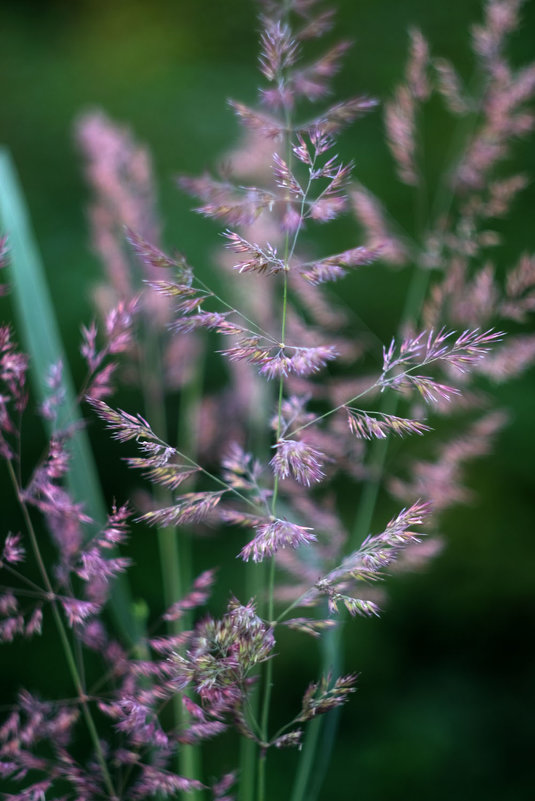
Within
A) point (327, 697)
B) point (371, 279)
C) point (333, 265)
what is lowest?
point (371, 279)

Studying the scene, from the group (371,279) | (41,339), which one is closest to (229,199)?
(41,339)

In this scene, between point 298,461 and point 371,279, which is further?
point 371,279

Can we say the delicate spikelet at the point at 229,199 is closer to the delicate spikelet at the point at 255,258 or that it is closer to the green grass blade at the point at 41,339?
the delicate spikelet at the point at 255,258

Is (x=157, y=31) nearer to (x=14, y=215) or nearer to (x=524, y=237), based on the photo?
(x=524, y=237)

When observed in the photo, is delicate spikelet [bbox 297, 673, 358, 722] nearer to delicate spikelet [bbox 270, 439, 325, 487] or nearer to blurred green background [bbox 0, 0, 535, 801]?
delicate spikelet [bbox 270, 439, 325, 487]

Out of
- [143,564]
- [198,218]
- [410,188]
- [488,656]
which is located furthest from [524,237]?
[143,564]

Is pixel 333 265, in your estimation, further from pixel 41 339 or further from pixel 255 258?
pixel 41 339

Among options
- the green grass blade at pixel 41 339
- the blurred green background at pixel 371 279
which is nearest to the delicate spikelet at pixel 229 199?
the green grass blade at pixel 41 339

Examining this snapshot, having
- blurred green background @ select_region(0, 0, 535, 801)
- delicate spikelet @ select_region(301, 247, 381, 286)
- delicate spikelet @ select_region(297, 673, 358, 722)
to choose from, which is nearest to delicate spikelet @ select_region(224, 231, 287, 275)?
delicate spikelet @ select_region(301, 247, 381, 286)

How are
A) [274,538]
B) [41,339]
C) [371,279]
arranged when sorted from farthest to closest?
[371,279] < [41,339] < [274,538]

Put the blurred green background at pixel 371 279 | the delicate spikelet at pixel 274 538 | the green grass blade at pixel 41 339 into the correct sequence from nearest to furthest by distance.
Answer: the delicate spikelet at pixel 274 538 < the green grass blade at pixel 41 339 < the blurred green background at pixel 371 279
